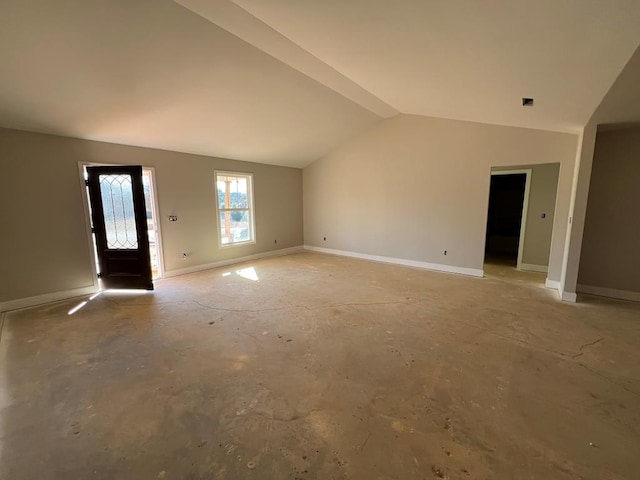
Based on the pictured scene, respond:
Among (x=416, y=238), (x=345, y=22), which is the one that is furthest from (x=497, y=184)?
(x=345, y=22)

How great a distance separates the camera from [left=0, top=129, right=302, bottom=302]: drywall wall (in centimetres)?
352

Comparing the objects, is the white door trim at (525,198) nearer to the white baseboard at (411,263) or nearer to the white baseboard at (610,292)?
the white baseboard at (411,263)

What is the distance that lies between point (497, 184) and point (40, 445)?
8.93m

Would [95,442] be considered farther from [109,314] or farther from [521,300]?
[521,300]

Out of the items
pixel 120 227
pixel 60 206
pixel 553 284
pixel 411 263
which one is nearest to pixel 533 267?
pixel 553 284

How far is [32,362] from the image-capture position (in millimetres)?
2467

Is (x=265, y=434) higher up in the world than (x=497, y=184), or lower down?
lower down

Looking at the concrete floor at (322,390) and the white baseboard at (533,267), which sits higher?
the white baseboard at (533,267)

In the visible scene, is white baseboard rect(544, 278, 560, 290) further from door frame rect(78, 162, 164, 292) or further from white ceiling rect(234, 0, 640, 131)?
door frame rect(78, 162, 164, 292)

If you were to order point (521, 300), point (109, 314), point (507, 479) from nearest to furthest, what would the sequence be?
point (507, 479) → point (109, 314) → point (521, 300)

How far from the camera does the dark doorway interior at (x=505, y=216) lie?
6.99 m

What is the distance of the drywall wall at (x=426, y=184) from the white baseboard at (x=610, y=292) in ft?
1.26

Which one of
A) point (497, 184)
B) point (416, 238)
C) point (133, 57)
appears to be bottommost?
point (416, 238)

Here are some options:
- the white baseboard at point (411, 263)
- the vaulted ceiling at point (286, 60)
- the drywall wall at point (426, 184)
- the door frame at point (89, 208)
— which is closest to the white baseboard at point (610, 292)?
the drywall wall at point (426, 184)
